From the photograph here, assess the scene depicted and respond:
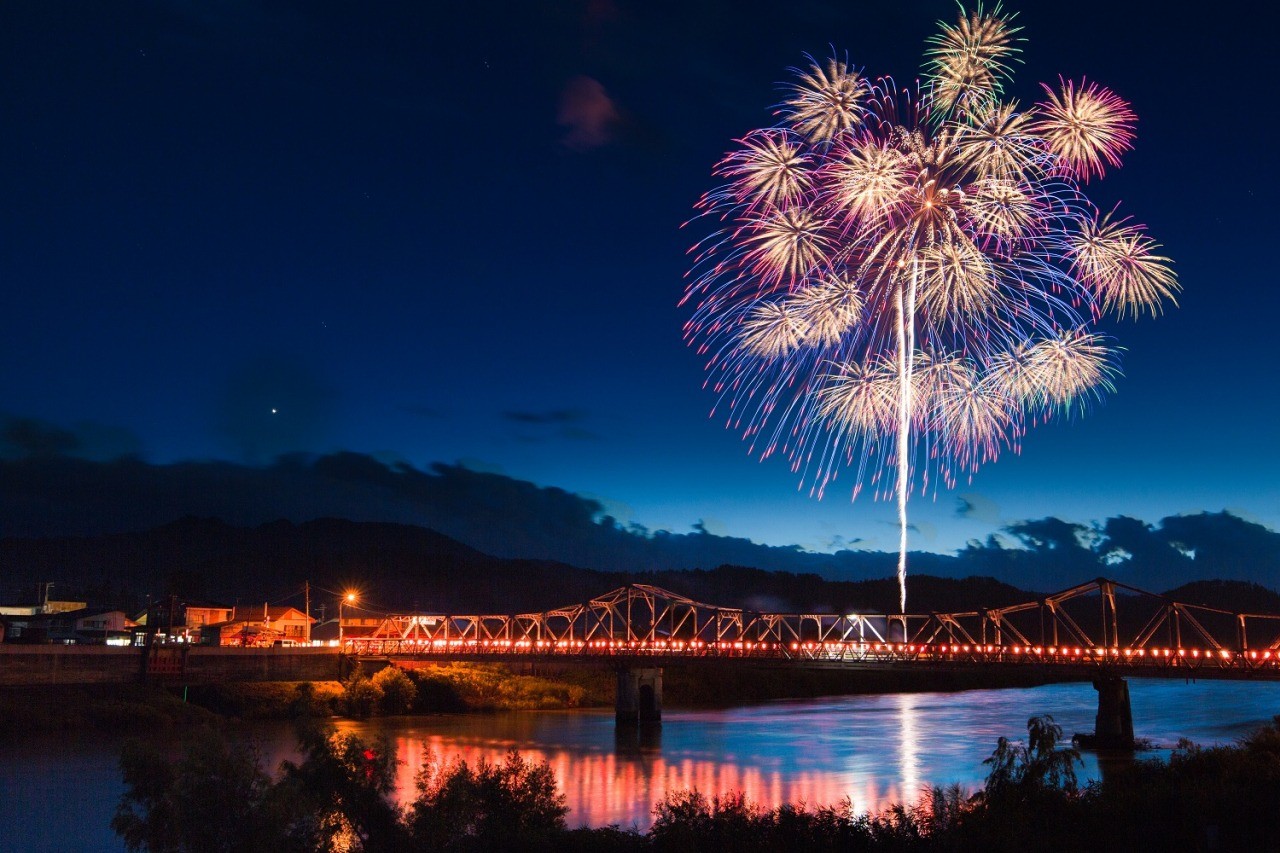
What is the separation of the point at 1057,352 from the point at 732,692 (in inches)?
3367

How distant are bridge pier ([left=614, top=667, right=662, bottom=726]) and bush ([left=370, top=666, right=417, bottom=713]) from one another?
16598 mm

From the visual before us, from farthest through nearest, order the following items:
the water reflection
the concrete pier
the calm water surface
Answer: the concrete pier, the water reflection, the calm water surface

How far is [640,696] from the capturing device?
288ft

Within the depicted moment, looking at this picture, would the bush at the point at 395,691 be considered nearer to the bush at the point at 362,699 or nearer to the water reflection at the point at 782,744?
the bush at the point at 362,699

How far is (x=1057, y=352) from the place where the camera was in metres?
38.6

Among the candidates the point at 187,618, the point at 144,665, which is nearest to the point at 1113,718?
the point at 144,665

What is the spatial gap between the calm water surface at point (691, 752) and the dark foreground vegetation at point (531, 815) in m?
10.9

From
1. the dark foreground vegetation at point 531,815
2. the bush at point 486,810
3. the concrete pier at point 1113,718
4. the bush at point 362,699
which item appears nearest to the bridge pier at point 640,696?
the bush at point 362,699

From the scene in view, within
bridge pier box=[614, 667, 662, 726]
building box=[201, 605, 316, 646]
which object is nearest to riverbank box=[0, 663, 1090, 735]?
bridge pier box=[614, 667, 662, 726]

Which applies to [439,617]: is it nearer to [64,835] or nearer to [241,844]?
[64,835]

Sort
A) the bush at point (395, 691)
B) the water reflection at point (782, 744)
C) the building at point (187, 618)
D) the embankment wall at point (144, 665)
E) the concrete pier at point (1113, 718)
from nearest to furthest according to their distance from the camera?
the water reflection at point (782, 744)
the concrete pier at point (1113, 718)
the embankment wall at point (144, 665)
the bush at point (395, 691)
the building at point (187, 618)

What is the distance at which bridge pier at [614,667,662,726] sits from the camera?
85.8 meters

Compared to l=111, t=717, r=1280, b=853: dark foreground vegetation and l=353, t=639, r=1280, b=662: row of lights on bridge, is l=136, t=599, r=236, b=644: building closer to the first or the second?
l=353, t=639, r=1280, b=662: row of lights on bridge

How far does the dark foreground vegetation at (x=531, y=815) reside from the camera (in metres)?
25.0
